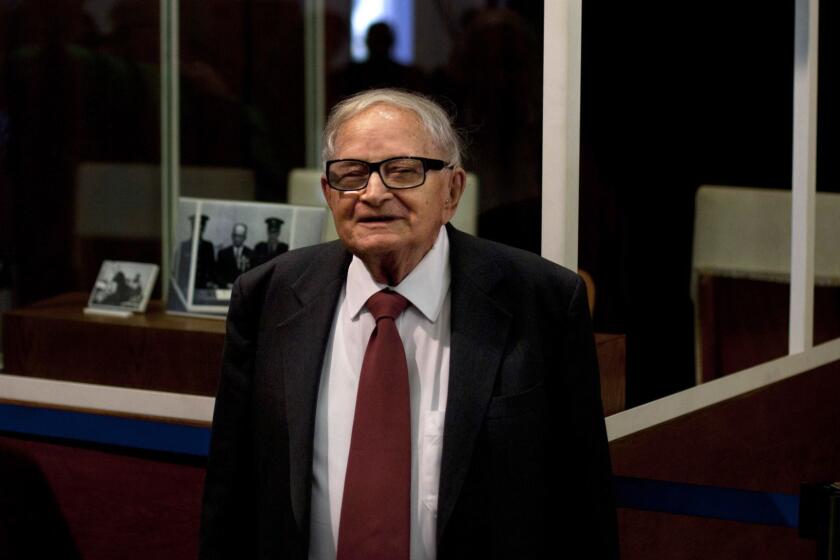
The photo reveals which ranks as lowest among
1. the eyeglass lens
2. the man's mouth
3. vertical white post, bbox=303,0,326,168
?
the man's mouth

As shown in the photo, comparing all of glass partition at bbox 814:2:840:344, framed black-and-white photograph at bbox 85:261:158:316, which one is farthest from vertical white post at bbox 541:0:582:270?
glass partition at bbox 814:2:840:344

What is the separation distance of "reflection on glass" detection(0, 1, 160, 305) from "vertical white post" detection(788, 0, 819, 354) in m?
2.10

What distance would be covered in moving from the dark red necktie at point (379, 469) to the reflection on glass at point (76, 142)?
1803 millimetres

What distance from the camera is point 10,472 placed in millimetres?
3695

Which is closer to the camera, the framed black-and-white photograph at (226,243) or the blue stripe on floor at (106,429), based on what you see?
the blue stripe on floor at (106,429)

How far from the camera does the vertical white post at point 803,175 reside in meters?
4.39

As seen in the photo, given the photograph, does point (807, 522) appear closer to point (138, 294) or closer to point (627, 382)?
point (627, 382)

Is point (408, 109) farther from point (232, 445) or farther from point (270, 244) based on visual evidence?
point (270, 244)

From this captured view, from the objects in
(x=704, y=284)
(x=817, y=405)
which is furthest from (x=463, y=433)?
(x=817, y=405)

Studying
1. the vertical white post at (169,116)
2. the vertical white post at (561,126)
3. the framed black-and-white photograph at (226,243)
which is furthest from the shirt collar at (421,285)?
the vertical white post at (169,116)

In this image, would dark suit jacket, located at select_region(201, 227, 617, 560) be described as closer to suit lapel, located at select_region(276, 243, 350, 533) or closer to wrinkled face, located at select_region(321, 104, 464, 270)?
suit lapel, located at select_region(276, 243, 350, 533)

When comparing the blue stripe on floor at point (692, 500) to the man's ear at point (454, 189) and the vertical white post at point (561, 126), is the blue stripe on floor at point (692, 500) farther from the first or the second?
the man's ear at point (454, 189)

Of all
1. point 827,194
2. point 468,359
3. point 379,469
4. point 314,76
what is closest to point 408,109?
point 468,359

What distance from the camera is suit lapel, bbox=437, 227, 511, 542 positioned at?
7.97 ft
